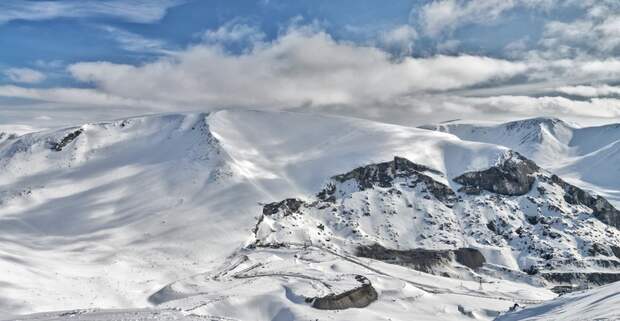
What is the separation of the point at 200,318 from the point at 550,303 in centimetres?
3174

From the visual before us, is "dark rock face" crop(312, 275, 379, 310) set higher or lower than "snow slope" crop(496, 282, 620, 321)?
lower

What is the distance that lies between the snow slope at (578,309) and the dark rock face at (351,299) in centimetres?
7106

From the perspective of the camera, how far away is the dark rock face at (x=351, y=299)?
121 meters

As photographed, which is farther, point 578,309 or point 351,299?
point 351,299

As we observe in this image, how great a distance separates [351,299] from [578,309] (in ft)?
284

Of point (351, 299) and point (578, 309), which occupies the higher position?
point (578, 309)

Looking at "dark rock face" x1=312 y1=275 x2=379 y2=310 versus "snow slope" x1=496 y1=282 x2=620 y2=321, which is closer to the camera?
"snow slope" x1=496 y1=282 x2=620 y2=321

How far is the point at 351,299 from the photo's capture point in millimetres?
127625

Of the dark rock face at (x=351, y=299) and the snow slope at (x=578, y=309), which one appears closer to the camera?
the snow slope at (x=578, y=309)

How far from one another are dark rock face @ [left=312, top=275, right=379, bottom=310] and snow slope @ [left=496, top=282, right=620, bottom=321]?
71.1 metres

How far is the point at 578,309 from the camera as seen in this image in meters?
43.8

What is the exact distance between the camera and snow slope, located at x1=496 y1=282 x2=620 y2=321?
38031mm

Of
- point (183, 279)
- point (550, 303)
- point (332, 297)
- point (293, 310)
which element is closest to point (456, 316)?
point (332, 297)

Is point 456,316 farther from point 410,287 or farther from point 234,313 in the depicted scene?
point 234,313
